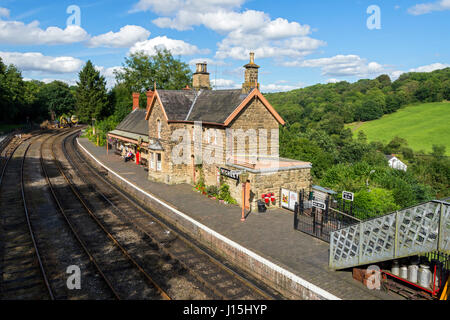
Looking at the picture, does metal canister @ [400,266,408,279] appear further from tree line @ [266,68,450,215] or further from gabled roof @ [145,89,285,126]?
gabled roof @ [145,89,285,126]

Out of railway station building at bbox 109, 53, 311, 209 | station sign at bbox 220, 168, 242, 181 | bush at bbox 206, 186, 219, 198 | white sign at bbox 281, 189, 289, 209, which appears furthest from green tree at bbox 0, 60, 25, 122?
white sign at bbox 281, 189, 289, 209

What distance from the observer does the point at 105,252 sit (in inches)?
549

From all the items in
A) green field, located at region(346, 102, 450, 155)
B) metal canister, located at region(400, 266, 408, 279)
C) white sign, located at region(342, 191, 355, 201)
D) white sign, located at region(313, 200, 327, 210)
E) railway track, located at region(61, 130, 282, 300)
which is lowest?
railway track, located at region(61, 130, 282, 300)

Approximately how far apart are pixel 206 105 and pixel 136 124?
1599cm

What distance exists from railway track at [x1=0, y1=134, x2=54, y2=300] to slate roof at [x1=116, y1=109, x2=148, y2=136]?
45.2ft

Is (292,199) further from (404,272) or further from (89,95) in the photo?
(89,95)

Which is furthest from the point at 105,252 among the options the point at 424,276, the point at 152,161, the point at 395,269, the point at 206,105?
the point at 206,105

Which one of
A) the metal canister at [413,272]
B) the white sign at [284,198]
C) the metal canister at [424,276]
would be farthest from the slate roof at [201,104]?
the metal canister at [424,276]

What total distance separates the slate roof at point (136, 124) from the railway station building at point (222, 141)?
689 cm

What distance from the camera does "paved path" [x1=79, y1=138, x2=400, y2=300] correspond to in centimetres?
1049

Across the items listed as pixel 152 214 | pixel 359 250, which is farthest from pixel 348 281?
pixel 152 214

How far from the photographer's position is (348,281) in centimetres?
1068

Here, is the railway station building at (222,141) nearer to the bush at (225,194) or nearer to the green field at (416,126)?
the bush at (225,194)

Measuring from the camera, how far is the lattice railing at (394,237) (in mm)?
9055
